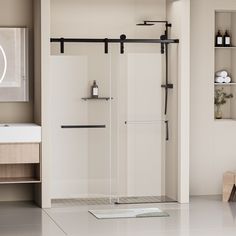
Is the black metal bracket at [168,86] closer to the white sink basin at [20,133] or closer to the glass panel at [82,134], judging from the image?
the glass panel at [82,134]

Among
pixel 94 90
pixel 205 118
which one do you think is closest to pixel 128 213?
pixel 94 90

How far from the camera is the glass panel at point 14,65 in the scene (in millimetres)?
9133

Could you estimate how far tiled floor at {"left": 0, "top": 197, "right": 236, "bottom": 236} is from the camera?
23.9 feet

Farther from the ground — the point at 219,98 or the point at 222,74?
the point at 222,74

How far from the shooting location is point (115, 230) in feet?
24.2

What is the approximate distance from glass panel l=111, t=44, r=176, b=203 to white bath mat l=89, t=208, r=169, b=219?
22.9 inches

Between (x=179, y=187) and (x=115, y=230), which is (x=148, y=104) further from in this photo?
(x=115, y=230)

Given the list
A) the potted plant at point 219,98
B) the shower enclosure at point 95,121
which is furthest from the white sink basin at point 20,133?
the potted plant at point 219,98

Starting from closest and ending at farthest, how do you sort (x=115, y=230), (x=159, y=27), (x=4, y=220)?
(x=115, y=230) < (x=4, y=220) < (x=159, y=27)

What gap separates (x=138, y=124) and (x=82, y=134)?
717 mm

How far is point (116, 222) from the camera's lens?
784cm

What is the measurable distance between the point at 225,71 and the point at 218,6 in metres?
0.88

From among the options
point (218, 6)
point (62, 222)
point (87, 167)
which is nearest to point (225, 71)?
point (218, 6)

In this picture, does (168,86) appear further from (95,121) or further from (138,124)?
(95,121)
